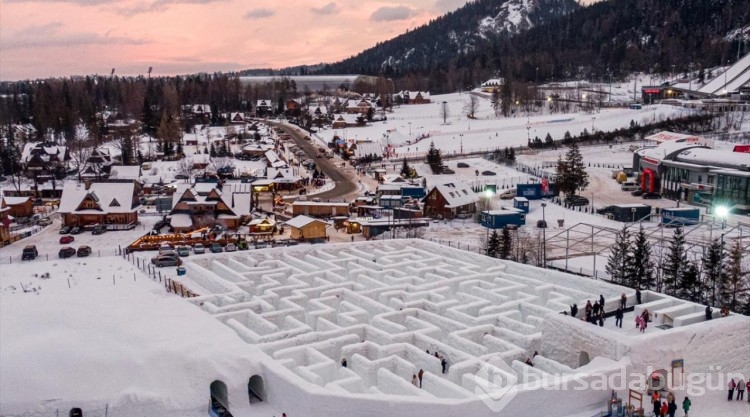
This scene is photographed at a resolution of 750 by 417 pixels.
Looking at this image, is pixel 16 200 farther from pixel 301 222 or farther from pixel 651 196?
pixel 651 196

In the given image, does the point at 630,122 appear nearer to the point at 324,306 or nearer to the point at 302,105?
the point at 302,105

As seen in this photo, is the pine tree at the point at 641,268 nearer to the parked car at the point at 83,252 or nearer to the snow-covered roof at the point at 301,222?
the snow-covered roof at the point at 301,222

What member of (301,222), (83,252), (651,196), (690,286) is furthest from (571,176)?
(83,252)

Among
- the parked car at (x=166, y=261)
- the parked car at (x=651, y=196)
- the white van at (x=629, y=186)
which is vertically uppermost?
the parked car at (x=166, y=261)

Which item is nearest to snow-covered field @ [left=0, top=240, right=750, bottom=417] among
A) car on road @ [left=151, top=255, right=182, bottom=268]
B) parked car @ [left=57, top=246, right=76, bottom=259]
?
car on road @ [left=151, top=255, right=182, bottom=268]

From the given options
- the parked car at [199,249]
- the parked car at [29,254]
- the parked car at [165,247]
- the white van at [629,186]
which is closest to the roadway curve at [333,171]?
the parked car at [199,249]

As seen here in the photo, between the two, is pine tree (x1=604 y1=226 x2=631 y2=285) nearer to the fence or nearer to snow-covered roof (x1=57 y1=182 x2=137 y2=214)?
the fence

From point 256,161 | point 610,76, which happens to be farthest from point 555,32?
point 256,161
